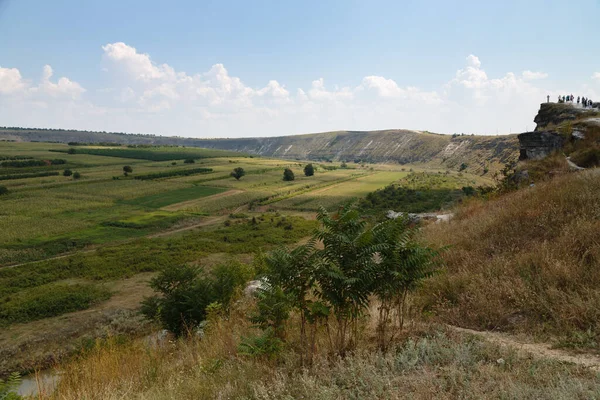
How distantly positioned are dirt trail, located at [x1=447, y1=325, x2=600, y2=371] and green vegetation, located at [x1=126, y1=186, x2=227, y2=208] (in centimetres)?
7313

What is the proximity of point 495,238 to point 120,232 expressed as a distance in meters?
54.4

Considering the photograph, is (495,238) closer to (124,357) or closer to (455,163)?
(124,357)

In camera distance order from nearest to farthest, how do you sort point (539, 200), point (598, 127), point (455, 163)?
point (539, 200) < point (598, 127) < point (455, 163)

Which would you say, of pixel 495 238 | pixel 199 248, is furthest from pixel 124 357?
pixel 199 248

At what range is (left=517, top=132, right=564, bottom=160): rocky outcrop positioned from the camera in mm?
22000

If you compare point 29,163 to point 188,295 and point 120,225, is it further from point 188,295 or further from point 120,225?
point 188,295

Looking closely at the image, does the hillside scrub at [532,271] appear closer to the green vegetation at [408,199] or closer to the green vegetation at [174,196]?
the green vegetation at [408,199]

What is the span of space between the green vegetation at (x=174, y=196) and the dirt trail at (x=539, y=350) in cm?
7313

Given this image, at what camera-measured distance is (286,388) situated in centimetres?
485

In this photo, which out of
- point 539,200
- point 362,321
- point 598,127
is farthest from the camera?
point 598,127

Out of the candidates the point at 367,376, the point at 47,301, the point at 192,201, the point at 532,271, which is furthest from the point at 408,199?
the point at 367,376

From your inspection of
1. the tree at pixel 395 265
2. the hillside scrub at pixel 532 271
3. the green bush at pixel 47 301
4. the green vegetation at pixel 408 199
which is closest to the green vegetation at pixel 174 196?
the green vegetation at pixel 408 199

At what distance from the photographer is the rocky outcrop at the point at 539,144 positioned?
22000 mm

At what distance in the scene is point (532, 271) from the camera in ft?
24.6
